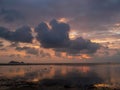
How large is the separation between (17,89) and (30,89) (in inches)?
128

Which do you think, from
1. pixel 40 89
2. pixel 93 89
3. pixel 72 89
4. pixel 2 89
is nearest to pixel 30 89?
pixel 40 89

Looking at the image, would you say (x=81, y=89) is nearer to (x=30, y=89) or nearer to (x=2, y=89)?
(x=30, y=89)

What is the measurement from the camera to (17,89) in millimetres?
54312

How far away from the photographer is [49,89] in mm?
54531

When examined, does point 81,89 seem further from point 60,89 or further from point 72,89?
point 60,89

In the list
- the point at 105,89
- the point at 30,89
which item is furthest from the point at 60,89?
the point at 105,89

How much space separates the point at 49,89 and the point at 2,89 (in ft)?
38.7

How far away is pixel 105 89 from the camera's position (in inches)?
2146

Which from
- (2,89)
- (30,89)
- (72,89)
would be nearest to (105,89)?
(72,89)

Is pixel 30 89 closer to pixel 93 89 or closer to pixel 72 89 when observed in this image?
pixel 72 89

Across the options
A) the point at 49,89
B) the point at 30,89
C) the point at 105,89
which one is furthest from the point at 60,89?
the point at 105,89

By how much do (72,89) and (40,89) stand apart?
8435 mm

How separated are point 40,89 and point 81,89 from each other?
1088 cm

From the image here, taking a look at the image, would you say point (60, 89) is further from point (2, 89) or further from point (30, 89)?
point (2, 89)
